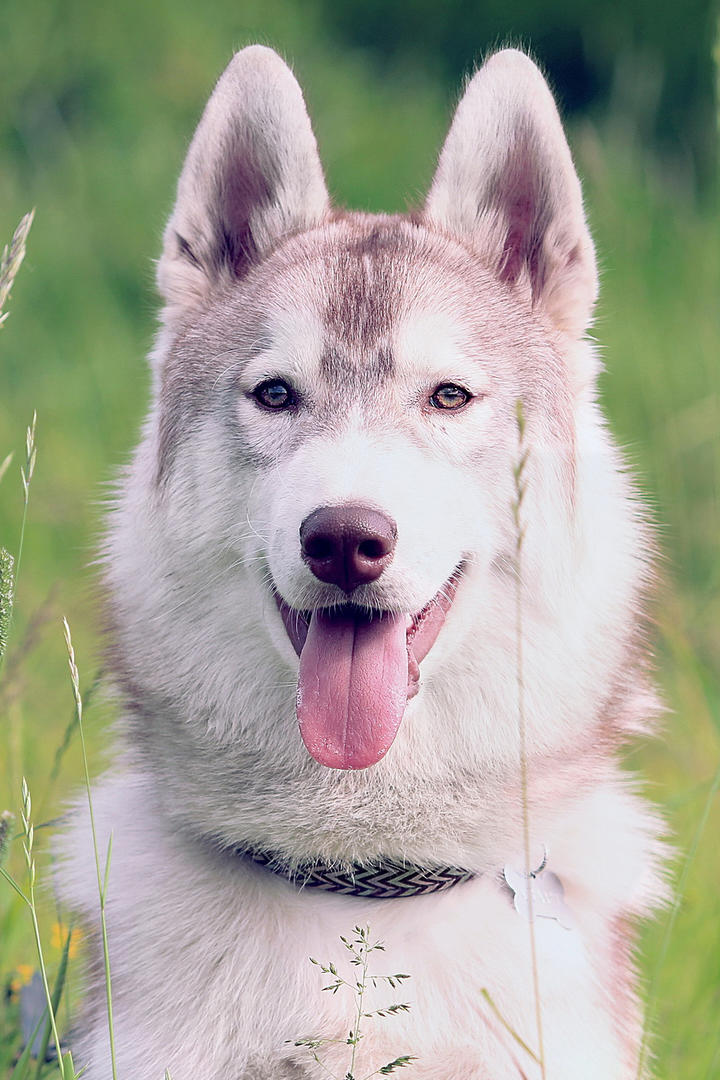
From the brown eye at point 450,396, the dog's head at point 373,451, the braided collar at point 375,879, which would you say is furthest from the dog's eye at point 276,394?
the braided collar at point 375,879

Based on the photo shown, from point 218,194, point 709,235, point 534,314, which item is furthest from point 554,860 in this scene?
point 709,235

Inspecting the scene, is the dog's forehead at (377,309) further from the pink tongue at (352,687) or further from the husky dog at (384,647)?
the pink tongue at (352,687)

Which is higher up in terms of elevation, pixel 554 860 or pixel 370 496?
pixel 370 496

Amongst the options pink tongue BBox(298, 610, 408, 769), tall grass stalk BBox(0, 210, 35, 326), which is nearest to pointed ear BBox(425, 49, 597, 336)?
pink tongue BBox(298, 610, 408, 769)

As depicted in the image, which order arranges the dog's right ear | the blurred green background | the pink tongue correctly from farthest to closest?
the blurred green background
the dog's right ear
the pink tongue

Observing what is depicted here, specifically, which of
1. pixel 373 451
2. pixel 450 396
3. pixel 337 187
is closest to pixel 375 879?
pixel 373 451

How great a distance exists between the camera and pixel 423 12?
9.92 metres

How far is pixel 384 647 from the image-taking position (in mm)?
2297

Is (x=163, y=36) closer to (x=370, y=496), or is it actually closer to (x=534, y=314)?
(x=534, y=314)

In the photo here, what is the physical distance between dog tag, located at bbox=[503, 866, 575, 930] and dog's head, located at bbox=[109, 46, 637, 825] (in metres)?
0.25

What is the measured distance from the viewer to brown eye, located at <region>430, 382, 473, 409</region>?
247cm

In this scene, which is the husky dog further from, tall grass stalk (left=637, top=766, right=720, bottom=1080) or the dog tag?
tall grass stalk (left=637, top=766, right=720, bottom=1080)

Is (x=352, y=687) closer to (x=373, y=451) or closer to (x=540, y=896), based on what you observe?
(x=373, y=451)

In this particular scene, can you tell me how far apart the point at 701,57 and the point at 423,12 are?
2165 mm
